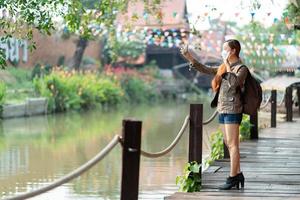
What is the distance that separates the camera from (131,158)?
791 centimetres

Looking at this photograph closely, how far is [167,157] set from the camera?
58.5ft

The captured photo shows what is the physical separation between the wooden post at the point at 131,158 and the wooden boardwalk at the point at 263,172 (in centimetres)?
182

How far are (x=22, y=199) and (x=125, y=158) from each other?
5.09 feet

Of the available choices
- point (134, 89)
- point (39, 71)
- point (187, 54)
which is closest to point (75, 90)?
point (39, 71)

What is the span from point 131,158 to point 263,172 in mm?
4408

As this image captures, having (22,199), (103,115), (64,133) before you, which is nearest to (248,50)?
(103,115)

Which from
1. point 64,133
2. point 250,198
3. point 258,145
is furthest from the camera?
point 64,133

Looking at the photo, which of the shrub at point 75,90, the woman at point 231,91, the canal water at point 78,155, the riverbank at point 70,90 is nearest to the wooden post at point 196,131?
the woman at point 231,91

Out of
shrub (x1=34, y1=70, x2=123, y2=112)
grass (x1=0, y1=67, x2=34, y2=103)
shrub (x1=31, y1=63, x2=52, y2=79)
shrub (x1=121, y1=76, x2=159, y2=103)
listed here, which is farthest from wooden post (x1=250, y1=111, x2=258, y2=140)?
shrub (x1=121, y1=76, x2=159, y2=103)

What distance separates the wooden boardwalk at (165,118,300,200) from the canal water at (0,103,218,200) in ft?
4.19

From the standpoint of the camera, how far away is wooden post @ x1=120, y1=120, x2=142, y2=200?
788 cm

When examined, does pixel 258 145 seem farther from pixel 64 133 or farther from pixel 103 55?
pixel 103 55

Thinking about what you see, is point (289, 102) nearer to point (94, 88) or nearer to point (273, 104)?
point (273, 104)

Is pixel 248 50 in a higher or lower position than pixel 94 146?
higher
